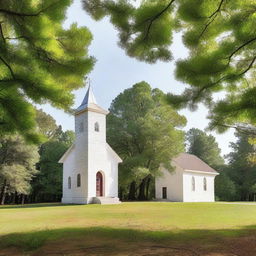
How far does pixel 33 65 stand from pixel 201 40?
3.40 meters

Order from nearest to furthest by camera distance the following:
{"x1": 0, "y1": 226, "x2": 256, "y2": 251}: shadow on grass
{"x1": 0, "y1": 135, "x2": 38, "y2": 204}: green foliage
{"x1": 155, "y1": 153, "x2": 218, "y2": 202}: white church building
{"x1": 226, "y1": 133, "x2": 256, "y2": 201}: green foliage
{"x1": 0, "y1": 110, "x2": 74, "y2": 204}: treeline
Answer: {"x1": 0, "y1": 226, "x2": 256, "y2": 251}: shadow on grass
{"x1": 0, "y1": 135, "x2": 38, "y2": 204}: green foliage
{"x1": 0, "y1": 110, "x2": 74, "y2": 204}: treeline
{"x1": 155, "y1": 153, "x2": 218, "y2": 202}: white church building
{"x1": 226, "y1": 133, "x2": 256, "y2": 201}: green foliage

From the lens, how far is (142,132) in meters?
31.0

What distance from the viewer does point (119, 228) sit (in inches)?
386

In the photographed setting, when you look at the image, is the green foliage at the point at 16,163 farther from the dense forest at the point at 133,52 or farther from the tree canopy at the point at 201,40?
the tree canopy at the point at 201,40

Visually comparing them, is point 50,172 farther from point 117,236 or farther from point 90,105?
point 117,236

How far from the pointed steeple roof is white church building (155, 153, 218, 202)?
1024cm

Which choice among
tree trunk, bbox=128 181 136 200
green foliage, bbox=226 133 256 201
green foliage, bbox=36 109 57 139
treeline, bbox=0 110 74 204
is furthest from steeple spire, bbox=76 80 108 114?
green foliage, bbox=226 133 256 201

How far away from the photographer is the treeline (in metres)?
31.5

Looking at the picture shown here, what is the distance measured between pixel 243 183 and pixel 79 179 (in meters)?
29.4

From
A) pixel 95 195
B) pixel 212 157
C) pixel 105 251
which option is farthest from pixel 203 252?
pixel 212 157

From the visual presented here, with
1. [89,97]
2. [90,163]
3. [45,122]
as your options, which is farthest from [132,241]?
[45,122]

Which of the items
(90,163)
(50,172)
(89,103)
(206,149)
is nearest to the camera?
(90,163)

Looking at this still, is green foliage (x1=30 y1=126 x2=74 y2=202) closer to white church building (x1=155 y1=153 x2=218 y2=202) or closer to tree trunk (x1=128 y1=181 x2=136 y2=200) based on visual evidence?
tree trunk (x1=128 y1=181 x2=136 y2=200)

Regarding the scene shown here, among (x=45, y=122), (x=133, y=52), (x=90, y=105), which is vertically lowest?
(x=133, y=52)
